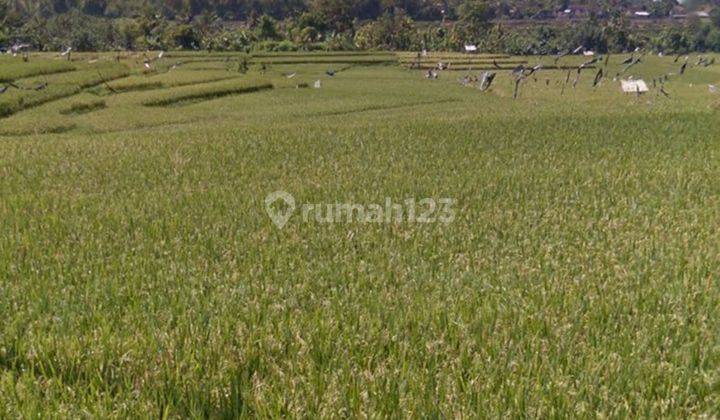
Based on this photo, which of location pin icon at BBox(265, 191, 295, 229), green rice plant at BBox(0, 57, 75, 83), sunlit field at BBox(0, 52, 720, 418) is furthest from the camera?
green rice plant at BBox(0, 57, 75, 83)

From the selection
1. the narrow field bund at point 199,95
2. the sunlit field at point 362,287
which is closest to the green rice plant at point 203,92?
the narrow field bund at point 199,95

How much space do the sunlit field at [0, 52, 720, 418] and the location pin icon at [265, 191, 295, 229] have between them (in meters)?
0.21

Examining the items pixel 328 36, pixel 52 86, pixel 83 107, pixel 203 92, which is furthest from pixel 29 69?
pixel 328 36

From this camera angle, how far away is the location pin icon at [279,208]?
765cm

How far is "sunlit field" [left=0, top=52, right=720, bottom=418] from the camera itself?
10.1 ft

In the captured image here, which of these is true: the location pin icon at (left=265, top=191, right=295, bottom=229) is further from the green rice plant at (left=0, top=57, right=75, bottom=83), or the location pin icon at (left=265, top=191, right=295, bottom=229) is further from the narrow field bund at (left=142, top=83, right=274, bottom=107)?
the green rice plant at (left=0, top=57, right=75, bottom=83)

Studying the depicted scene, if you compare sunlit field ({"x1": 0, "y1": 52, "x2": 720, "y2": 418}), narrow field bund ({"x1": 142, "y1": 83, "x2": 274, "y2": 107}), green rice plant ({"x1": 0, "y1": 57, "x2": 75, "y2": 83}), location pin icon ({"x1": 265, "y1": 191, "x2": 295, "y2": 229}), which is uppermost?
green rice plant ({"x1": 0, "y1": 57, "x2": 75, "y2": 83})

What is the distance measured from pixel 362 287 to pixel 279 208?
150 inches

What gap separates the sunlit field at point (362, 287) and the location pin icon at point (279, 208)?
0.21 meters

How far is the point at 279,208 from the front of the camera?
841 centimetres

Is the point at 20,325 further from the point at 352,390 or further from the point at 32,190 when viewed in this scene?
the point at 32,190

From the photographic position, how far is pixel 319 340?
12.2 ft

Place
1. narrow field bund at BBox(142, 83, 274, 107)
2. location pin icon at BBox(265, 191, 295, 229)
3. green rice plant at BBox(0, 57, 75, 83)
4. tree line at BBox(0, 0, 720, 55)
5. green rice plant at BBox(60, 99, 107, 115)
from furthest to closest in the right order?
tree line at BBox(0, 0, 720, 55) → green rice plant at BBox(0, 57, 75, 83) → narrow field bund at BBox(142, 83, 274, 107) → green rice plant at BBox(60, 99, 107, 115) → location pin icon at BBox(265, 191, 295, 229)

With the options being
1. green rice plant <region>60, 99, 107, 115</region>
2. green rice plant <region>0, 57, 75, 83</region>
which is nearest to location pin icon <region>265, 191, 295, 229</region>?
green rice plant <region>60, 99, 107, 115</region>
